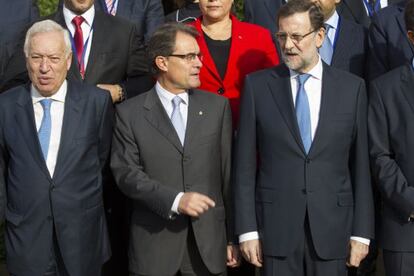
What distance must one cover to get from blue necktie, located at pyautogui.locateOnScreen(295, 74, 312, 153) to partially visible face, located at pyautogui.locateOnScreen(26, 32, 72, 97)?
4.68ft

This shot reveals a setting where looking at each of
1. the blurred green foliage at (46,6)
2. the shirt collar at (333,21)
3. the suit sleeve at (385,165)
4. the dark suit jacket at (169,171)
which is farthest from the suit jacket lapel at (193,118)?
the blurred green foliage at (46,6)

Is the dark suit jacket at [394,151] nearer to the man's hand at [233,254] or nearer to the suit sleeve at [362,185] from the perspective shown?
the suit sleeve at [362,185]

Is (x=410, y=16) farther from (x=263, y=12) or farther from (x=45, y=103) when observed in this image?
(x=45, y=103)

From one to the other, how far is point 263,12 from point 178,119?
157 cm

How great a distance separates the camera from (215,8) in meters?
5.96

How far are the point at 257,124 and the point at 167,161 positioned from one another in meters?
0.58

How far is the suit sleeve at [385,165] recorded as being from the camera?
502cm

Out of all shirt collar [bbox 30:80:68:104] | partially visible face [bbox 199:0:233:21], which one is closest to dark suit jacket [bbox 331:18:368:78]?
partially visible face [bbox 199:0:233:21]

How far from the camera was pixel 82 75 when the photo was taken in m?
5.98

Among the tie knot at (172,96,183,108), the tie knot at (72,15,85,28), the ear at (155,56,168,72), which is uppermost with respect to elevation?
the tie knot at (72,15,85,28)

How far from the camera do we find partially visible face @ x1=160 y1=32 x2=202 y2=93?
5363 millimetres

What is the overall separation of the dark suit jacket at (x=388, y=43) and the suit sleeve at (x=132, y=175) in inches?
69.4

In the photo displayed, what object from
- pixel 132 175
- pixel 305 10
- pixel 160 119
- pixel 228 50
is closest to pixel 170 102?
pixel 160 119

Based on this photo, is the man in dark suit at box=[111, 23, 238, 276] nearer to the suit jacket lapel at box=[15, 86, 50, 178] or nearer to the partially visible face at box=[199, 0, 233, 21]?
the suit jacket lapel at box=[15, 86, 50, 178]
